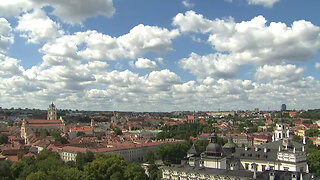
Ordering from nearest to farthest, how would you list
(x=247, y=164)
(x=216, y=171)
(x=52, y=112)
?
(x=216, y=171), (x=247, y=164), (x=52, y=112)

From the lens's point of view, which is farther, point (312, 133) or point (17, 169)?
point (312, 133)

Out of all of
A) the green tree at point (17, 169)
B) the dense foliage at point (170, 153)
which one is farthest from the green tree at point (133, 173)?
the dense foliage at point (170, 153)

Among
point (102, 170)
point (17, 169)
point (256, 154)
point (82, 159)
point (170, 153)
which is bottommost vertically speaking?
point (170, 153)

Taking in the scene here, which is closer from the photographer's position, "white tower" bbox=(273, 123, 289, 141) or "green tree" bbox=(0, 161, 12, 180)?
"green tree" bbox=(0, 161, 12, 180)

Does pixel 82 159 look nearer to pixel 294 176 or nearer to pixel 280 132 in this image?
pixel 294 176

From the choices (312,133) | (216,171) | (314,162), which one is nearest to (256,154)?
(314,162)

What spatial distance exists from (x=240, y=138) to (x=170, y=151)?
177 feet

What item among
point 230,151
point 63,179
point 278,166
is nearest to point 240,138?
point 230,151

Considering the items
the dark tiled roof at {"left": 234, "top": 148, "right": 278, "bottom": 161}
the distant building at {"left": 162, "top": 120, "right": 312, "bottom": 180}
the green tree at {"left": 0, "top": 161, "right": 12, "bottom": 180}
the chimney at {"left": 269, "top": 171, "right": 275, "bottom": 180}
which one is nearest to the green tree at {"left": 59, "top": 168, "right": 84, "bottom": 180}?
the green tree at {"left": 0, "top": 161, "right": 12, "bottom": 180}

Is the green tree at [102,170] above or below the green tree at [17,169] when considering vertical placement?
above

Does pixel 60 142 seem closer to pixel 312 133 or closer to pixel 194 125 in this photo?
pixel 194 125

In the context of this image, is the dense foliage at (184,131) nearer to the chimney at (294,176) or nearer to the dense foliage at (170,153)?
the dense foliage at (170,153)

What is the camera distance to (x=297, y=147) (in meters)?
65.3

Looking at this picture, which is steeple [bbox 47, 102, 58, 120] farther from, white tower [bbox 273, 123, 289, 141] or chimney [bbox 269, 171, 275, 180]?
chimney [bbox 269, 171, 275, 180]
